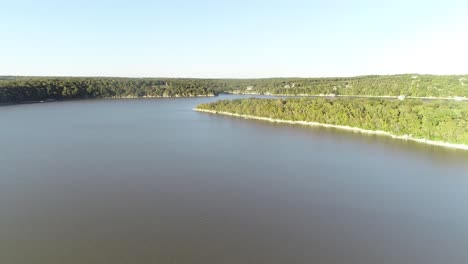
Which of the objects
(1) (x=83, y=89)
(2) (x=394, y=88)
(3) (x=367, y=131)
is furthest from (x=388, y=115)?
(1) (x=83, y=89)

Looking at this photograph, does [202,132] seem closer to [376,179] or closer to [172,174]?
[172,174]

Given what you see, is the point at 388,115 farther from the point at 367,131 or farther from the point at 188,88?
the point at 188,88

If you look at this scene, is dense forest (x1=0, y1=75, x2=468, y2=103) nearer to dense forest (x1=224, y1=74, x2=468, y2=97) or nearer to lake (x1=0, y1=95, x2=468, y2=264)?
dense forest (x1=224, y1=74, x2=468, y2=97)

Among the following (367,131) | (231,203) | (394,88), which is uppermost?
(394,88)

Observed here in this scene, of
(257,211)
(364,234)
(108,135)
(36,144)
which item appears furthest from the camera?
(108,135)

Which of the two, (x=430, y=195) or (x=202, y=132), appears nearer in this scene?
(x=430, y=195)

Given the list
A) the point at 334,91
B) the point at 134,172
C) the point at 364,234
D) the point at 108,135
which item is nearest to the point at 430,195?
the point at 364,234

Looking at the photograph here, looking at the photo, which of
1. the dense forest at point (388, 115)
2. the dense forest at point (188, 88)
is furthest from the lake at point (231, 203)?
the dense forest at point (188, 88)

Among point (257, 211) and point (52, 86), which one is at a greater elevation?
point (52, 86)
